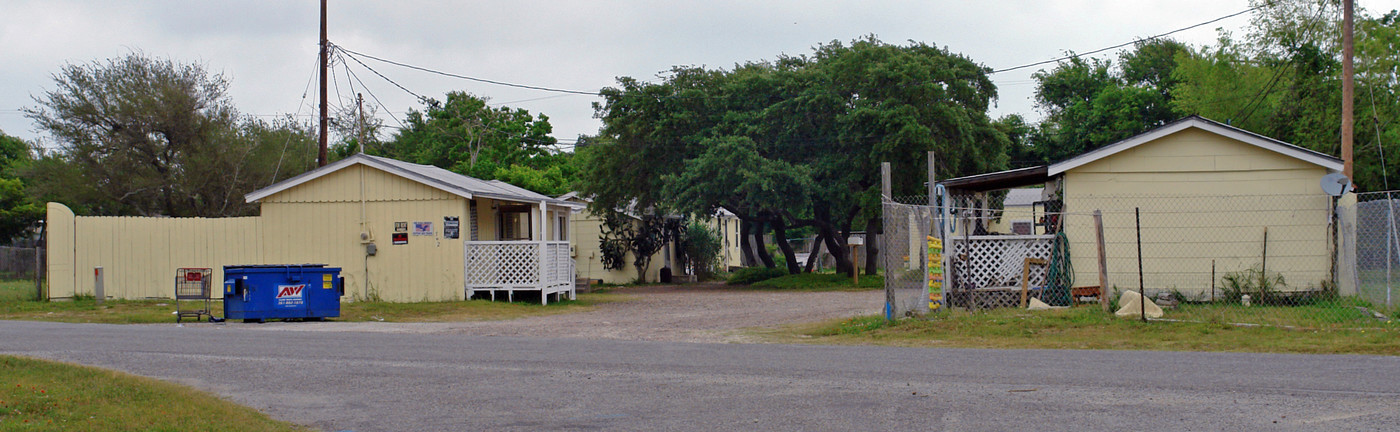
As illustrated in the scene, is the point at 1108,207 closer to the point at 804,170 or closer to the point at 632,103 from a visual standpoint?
the point at 804,170

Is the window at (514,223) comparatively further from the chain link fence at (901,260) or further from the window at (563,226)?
the chain link fence at (901,260)

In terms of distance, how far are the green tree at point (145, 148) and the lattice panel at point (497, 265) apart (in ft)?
55.0

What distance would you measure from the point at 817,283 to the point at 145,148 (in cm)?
2355

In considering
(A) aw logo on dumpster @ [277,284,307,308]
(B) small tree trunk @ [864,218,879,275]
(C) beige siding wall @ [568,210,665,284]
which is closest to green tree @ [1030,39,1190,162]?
(B) small tree trunk @ [864,218,879,275]

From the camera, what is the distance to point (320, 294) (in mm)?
17859

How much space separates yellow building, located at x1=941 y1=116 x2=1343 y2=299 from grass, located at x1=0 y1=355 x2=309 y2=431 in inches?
443

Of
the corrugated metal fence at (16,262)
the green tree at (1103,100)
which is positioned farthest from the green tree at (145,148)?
the green tree at (1103,100)

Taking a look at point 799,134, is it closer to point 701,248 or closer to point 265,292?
point 701,248

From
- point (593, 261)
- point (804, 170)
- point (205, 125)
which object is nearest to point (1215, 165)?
point (804, 170)

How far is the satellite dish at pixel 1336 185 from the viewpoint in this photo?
1534 cm

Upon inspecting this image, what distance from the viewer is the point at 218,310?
20297mm

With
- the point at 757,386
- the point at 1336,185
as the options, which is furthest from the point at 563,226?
the point at 757,386

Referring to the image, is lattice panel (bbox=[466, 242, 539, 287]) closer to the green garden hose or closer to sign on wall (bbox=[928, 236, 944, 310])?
sign on wall (bbox=[928, 236, 944, 310])

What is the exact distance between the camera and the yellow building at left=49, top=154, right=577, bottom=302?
21.9 metres
